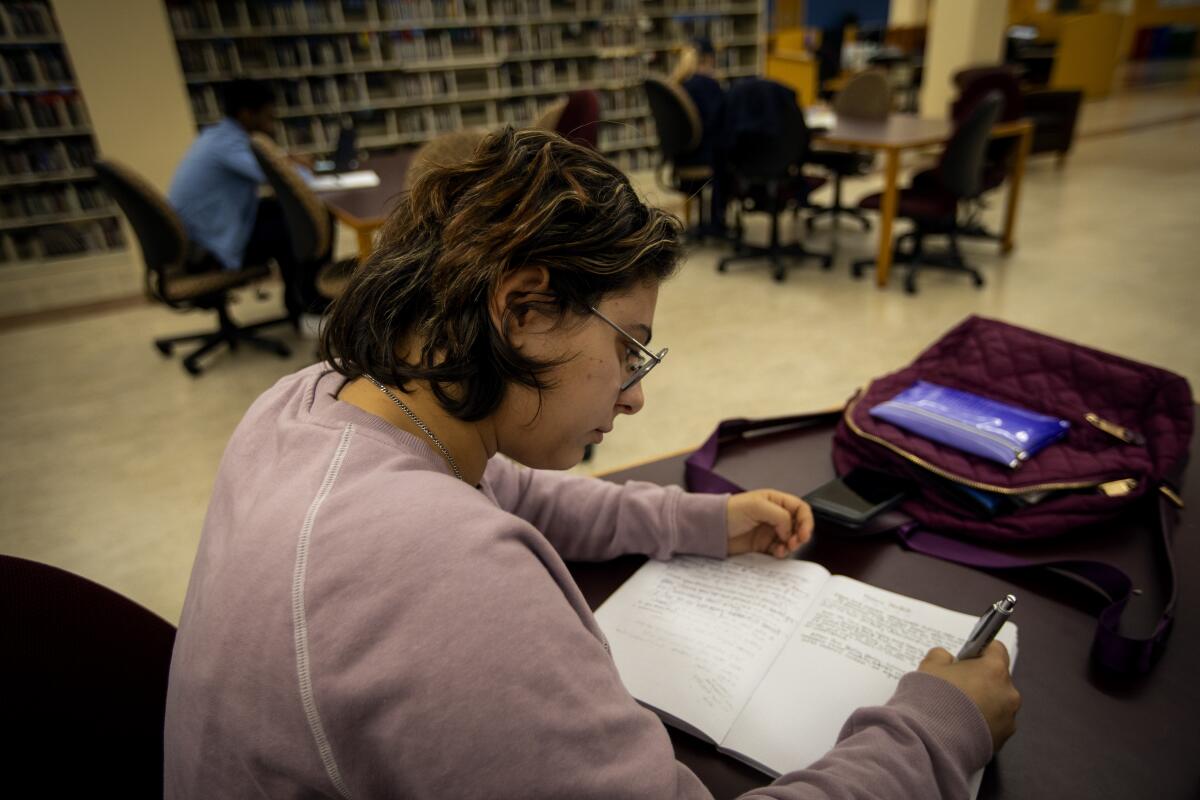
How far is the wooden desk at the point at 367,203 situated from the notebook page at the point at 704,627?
1.66 m

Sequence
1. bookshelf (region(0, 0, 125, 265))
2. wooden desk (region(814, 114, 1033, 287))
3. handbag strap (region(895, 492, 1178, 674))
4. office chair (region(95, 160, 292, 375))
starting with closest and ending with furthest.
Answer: handbag strap (region(895, 492, 1178, 674)), office chair (region(95, 160, 292, 375)), wooden desk (region(814, 114, 1033, 287)), bookshelf (region(0, 0, 125, 265))

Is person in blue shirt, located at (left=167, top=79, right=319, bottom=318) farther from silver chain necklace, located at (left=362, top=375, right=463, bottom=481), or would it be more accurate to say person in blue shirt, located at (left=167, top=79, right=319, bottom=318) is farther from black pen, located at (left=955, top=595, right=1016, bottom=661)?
black pen, located at (left=955, top=595, right=1016, bottom=661)

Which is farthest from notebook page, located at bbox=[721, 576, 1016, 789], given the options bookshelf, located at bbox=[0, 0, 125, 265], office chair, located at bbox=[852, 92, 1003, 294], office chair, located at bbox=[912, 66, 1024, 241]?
bookshelf, located at bbox=[0, 0, 125, 265]

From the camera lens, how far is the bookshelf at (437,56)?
16.9 ft

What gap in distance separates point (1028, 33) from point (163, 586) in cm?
1101

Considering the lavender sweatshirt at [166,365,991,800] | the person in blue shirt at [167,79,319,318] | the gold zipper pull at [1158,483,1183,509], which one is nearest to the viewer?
the lavender sweatshirt at [166,365,991,800]

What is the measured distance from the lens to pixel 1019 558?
83cm

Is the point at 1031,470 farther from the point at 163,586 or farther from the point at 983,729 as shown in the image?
the point at 163,586

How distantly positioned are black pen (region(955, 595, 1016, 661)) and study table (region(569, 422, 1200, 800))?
A: 2.8 inches

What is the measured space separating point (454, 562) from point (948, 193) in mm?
4054

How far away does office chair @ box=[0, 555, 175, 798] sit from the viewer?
0.59 meters

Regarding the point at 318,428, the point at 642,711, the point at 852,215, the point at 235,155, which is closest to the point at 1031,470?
the point at 642,711

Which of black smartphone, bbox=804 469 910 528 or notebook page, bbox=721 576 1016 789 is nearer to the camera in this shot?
notebook page, bbox=721 576 1016 789

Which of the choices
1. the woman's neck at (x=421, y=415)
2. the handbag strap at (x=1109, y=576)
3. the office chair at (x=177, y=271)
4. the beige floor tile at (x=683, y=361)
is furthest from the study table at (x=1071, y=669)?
the office chair at (x=177, y=271)
